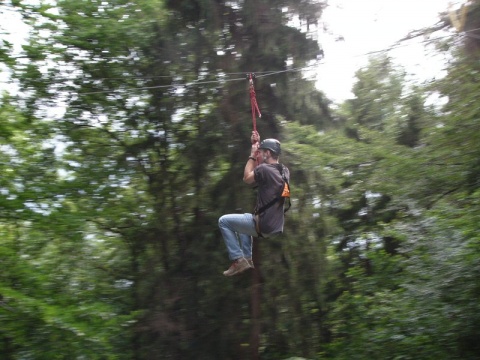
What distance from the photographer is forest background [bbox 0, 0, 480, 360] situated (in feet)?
28.3

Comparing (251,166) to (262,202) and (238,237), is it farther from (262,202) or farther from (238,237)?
(238,237)

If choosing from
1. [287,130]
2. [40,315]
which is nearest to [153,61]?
[287,130]

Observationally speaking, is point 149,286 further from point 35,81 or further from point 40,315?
point 35,81

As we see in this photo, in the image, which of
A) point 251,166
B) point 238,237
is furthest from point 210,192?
point 251,166

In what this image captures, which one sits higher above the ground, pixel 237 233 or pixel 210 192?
pixel 237 233

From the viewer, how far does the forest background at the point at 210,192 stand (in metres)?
8.64

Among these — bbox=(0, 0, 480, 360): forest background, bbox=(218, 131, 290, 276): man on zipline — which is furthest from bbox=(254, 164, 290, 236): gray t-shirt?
bbox=(0, 0, 480, 360): forest background

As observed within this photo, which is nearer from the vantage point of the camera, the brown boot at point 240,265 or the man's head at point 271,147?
the man's head at point 271,147

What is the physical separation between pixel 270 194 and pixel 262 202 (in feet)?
0.44

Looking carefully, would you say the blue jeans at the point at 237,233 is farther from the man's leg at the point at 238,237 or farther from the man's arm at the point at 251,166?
the man's arm at the point at 251,166

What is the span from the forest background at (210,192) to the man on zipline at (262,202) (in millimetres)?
1715

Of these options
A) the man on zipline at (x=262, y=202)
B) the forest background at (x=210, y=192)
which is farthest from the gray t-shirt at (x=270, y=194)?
the forest background at (x=210, y=192)

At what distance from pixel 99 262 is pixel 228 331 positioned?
115 inches

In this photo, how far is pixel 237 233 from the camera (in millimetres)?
6891
